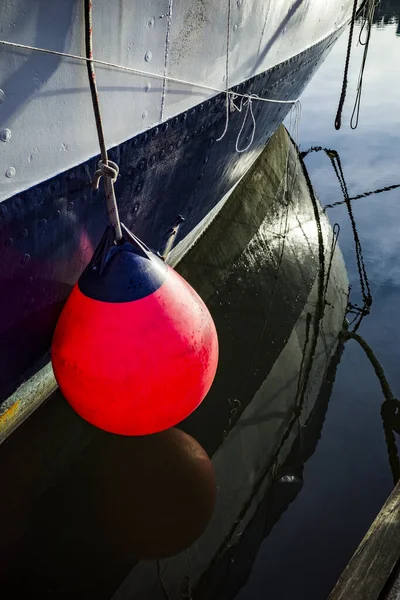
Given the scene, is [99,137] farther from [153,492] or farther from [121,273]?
[153,492]

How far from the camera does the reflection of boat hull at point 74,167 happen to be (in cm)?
233

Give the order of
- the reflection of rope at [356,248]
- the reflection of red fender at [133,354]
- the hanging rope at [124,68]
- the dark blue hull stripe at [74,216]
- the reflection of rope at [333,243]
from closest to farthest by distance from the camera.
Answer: the hanging rope at [124,68], the dark blue hull stripe at [74,216], the reflection of red fender at [133,354], the reflection of rope at [356,248], the reflection of rope at [333,243]

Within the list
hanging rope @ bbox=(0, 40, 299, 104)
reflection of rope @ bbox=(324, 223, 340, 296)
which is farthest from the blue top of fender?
reflection of rope @ bbox=(324, 223, 340, 296)

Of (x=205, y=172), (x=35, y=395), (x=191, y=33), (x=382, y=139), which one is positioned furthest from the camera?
(x=382, y=139)

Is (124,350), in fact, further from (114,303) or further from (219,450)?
(219,450)

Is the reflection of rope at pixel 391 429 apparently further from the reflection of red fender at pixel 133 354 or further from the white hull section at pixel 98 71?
the white hull section at pixel 98 71

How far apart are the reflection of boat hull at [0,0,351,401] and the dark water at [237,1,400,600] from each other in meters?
2.17

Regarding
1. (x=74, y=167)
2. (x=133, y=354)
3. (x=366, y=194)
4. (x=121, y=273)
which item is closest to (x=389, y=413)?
(x=133, y=354)

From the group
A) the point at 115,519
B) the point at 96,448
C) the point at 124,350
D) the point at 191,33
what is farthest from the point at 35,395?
the point at 191,33

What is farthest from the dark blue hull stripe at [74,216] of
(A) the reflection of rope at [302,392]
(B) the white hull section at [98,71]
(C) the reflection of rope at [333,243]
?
Result: (C) the reflection of rope at [333,243]

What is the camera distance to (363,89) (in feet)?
46.0

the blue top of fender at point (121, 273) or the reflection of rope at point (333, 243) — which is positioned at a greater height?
the blue top of fender at point (121, 273)

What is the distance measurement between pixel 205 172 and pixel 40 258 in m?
2.22

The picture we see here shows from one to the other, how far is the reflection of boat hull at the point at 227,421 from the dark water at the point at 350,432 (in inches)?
10.2
